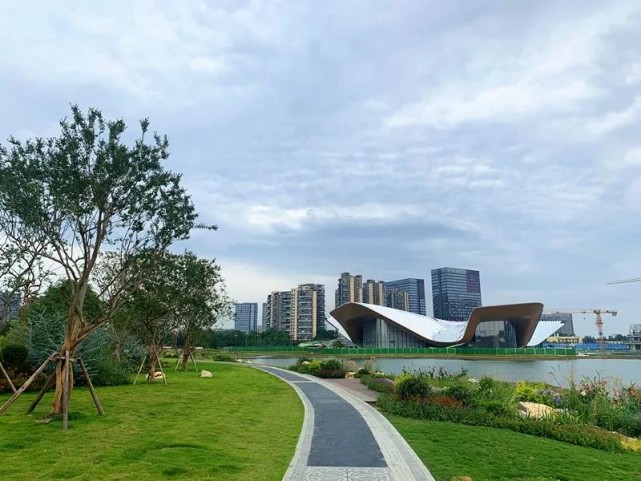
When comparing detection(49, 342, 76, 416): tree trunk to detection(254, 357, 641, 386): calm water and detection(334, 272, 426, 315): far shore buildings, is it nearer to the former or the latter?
detection(254, 357, 641, 386): calm water

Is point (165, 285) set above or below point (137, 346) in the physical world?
above

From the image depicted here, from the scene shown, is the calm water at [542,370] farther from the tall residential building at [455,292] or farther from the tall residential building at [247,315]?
the tall residential building at [247,315]

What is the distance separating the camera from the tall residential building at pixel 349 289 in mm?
116625

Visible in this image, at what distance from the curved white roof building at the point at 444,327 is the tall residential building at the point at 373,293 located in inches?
1538

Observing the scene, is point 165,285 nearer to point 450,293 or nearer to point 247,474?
point 247,474

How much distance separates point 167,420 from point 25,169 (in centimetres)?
603

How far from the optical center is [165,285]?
23.1m

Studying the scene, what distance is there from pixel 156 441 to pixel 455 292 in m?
124

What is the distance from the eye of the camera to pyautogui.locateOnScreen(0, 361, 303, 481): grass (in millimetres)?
5996

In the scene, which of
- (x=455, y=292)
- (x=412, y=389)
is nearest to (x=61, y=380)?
(x=412, y=389)

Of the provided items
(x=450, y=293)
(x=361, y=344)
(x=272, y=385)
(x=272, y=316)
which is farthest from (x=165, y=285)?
(x=450, y=293)

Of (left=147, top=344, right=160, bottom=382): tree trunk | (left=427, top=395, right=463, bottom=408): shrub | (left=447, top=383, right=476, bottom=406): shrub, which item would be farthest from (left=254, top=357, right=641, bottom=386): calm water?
(left=147, top=344, right=160, bottom=382): tree trunk

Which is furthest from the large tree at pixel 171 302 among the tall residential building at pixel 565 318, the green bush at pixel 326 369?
the tall residential building at pixel 565 318

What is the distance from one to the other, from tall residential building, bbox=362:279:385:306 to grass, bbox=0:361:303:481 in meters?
106
